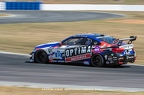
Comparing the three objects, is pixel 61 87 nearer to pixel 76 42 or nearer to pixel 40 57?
pixel 76 42

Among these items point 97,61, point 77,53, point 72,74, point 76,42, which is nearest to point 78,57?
point 77,53

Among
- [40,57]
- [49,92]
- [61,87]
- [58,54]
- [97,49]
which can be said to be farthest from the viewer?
[40,57]

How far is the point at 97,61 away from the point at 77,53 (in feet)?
3.00

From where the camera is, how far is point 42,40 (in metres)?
27.5

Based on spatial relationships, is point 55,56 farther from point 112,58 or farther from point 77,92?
point 77,92

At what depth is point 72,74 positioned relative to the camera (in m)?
14.9

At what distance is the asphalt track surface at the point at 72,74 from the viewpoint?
13282mm

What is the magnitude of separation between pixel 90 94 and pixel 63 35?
20011 millimetres

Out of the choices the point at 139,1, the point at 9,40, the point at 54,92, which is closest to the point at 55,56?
the point at 54,92

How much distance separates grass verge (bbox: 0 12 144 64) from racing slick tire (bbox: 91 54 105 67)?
3.43 meters

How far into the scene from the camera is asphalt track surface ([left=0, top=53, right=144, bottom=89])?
523 inches

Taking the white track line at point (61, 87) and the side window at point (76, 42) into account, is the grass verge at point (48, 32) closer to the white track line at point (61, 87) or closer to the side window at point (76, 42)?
the side window at point (76, 42)

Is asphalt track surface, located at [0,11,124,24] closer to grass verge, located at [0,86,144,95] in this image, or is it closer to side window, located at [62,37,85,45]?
side window, located at [62,37,85,45]

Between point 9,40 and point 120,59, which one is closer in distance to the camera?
point 120,59
